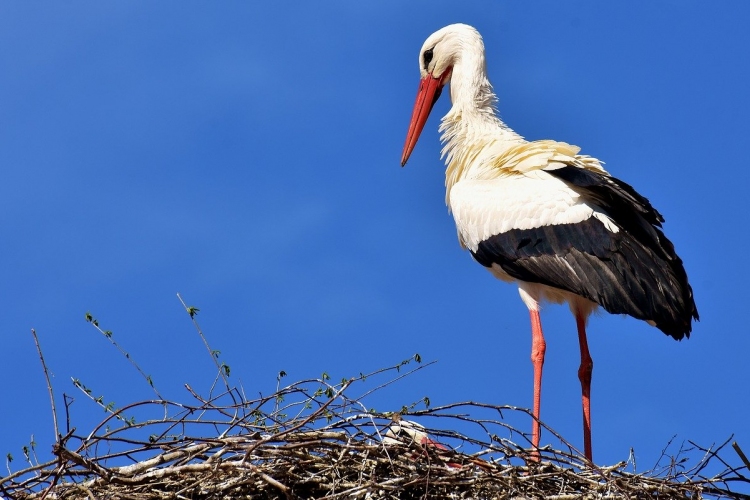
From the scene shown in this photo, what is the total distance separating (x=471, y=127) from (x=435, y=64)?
72cm

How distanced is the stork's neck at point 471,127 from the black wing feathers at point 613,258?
0.55 meters

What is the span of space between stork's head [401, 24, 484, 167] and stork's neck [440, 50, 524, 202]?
0.32 feet

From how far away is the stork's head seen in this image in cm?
861

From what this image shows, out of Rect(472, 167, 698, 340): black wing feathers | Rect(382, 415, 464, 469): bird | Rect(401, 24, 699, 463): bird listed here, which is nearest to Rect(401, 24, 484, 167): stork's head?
Rect(401, 24, 699, 463): bird

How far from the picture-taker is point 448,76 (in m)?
8.81

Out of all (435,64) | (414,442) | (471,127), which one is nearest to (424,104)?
(435,64)

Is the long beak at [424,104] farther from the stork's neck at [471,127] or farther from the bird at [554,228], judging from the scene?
the bird at [554,228]

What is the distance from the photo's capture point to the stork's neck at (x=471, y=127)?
8008 mm

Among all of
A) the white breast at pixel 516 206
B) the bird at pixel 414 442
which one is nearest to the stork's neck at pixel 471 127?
the white breast at pixel 516 206

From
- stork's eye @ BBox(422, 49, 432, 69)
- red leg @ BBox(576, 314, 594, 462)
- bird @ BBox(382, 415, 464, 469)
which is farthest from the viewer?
stork's eye @ BBox(422, 49, 432, 69)

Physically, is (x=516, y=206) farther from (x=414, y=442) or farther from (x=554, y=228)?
(x=414, y=442)

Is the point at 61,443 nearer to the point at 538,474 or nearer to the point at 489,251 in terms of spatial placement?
the point at 538,474

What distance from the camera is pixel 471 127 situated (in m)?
8.23

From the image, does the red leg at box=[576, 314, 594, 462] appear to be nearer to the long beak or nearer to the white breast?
the white breast
